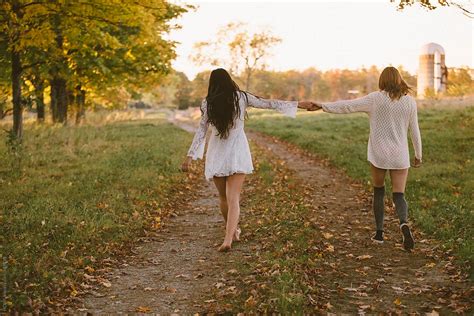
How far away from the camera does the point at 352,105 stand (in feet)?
23.7

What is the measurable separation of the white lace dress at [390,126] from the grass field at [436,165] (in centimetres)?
141

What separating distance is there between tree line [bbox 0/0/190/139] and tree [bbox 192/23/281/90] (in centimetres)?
3887

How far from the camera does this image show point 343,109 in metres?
7.38

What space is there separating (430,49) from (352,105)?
38.9 metres

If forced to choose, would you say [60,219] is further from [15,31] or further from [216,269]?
[15,31]

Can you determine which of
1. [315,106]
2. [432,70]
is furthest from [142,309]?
[432,70]

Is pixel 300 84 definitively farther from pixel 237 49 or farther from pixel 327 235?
pixel 327 235

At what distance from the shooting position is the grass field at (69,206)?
5957mm

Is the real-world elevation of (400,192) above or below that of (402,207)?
above

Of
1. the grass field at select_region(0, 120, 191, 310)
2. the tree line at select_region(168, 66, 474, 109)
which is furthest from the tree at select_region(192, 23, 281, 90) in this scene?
the grass field at select_region(0, 120, 191, 310)

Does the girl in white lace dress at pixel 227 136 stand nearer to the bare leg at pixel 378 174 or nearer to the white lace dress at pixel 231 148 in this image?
the white lace dress at pixel 231 148

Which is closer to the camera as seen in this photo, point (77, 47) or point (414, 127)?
point (414, 127)

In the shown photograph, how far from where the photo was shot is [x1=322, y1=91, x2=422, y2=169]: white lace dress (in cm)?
696

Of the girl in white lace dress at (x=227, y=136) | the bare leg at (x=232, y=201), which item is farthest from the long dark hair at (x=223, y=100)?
the bare leg at (x=232, y=201)
